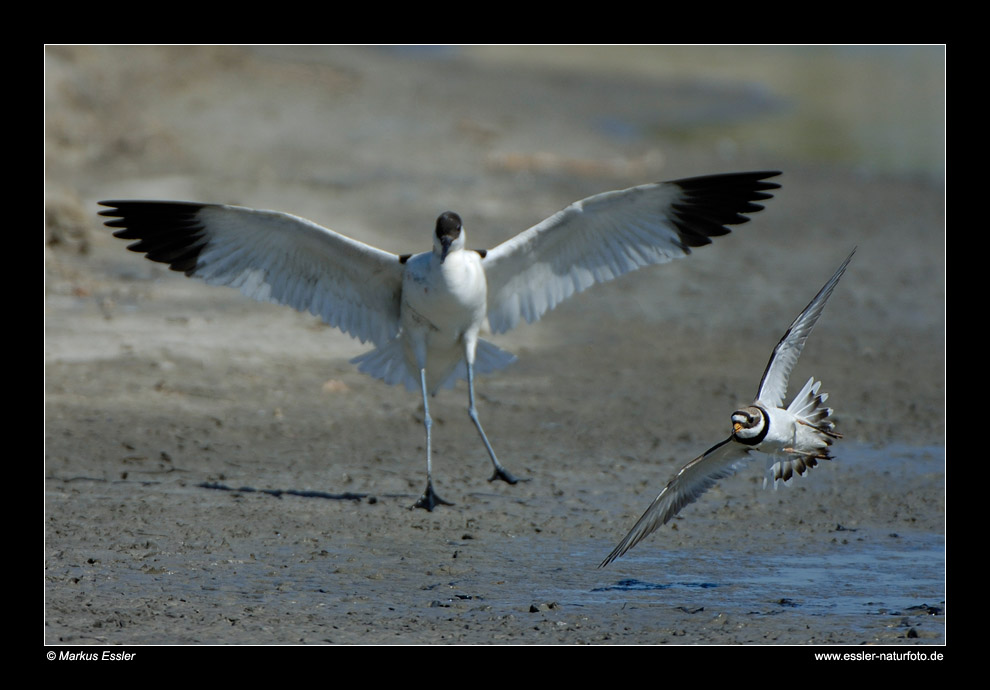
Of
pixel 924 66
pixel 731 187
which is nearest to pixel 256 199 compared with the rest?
pixel 731 187

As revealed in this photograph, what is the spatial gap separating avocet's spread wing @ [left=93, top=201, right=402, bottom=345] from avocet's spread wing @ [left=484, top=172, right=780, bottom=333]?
0.75m

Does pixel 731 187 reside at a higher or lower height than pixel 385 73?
lower

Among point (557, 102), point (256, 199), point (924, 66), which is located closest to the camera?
point (256, 199)

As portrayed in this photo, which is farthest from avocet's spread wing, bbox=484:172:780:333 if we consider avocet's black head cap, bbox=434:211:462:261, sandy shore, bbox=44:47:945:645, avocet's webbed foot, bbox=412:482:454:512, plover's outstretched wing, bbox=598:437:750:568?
plover's outstretched wing, bbox=598:437:750:568

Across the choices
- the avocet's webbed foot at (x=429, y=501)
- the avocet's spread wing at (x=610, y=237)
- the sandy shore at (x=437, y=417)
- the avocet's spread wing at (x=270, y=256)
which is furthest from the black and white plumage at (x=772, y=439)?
the avocet's spread wing at (x=270, y=256)

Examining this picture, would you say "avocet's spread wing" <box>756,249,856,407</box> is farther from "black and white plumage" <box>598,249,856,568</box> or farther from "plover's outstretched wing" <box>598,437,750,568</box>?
"plover's outstretched wing" <box>598,437,750,568</box>

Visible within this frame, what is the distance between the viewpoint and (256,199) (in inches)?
520

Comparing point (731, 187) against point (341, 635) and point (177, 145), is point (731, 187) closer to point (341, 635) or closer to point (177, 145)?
point (341, 635)

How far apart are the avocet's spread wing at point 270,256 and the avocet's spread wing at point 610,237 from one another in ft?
2.46

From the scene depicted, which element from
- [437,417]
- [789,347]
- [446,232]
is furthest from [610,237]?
[437,417]

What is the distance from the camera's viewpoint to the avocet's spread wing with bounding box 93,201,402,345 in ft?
24.5

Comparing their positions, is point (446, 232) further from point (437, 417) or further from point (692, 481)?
point (692, 481)

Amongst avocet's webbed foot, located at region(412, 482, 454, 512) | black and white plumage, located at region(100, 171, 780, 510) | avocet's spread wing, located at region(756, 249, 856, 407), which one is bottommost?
avocet's webbed foot, located at region(412, 482, 454, 512)

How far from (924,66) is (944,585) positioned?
102ft
